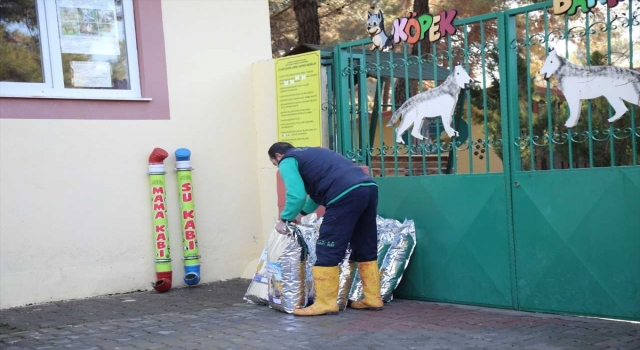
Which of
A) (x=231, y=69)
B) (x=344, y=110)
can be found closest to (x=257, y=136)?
(x=231, y=69)

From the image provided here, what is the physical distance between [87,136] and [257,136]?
5.98 ft

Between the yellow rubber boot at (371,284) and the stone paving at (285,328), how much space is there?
0.08 metres

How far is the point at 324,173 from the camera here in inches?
240

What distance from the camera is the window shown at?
22.8ft

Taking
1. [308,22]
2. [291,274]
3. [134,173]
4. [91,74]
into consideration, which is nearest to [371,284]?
[291,274]

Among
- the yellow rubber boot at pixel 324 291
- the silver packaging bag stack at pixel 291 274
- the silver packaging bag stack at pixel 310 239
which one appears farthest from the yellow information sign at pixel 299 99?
the yellow rubber boot at pixel 324 291

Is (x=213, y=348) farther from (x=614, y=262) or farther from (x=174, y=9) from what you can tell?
(x=174, y=9)

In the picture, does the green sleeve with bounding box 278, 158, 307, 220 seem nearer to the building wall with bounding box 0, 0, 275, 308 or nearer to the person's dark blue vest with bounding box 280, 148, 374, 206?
the person's dark blue vest with bounding box 280, 148, 374, 206

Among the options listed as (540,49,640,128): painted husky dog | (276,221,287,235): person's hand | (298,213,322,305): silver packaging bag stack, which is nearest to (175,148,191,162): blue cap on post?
(298,213,322,305): silver packaging bag stack

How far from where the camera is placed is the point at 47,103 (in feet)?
22.8

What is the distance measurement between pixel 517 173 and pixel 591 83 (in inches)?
35.7

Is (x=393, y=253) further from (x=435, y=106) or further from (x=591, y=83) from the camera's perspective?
(x=591, y=83)

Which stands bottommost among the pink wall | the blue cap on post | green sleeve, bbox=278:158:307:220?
green sleeve, bbox=278:158:307:220

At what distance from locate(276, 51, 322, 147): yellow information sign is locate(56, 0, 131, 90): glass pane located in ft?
5.04
